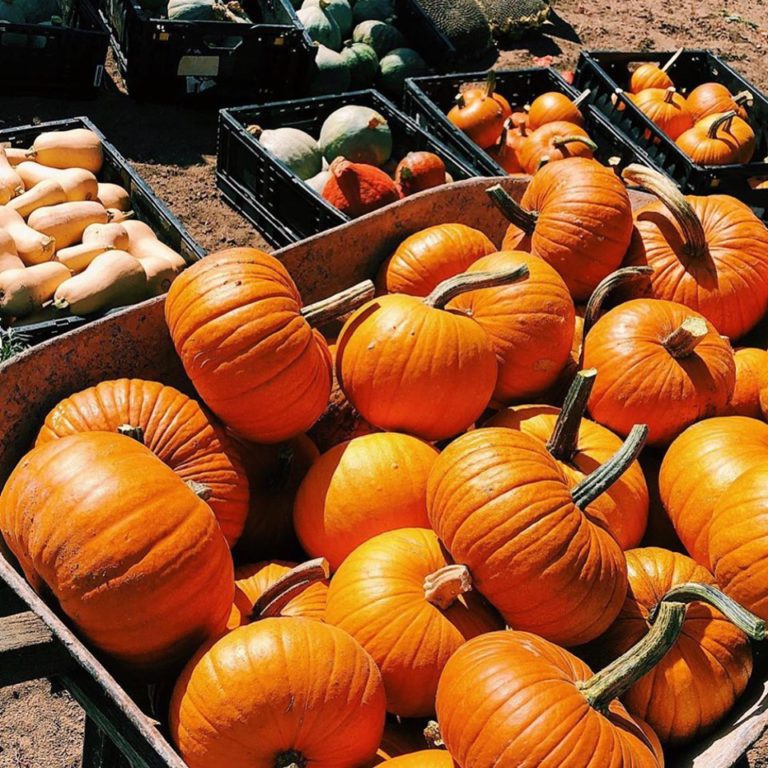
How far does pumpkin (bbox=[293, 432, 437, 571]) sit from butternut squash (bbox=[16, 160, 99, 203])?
8.14 feet

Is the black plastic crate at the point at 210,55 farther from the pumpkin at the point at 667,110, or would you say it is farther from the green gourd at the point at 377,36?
the pumpkin at the point at 667,110

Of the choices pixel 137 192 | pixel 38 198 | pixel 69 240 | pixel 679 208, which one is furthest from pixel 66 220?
pixel 679 208

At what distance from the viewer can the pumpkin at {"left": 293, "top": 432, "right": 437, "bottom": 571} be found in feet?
7.41

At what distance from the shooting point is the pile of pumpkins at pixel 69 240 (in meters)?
3.63

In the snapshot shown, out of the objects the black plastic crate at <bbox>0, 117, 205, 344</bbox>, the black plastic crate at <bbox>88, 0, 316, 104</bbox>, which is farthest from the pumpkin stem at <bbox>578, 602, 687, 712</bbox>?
the black plastic crate at <bbox>88, 0, 316, 104</bbox>

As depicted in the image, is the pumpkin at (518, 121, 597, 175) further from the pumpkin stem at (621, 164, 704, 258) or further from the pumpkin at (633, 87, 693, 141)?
the pumpkin stem at (621, 164, 704, 258)

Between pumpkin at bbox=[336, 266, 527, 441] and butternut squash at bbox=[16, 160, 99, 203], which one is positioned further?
butternut squash at bbox=[16, 160, 99, 203]

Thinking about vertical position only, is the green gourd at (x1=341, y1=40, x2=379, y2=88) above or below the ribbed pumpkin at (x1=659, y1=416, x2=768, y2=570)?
below

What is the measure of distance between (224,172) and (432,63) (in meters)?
2.92

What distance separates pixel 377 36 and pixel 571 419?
5771mm

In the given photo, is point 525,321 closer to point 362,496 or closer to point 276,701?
point 362,496

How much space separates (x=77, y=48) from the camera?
18.6ft

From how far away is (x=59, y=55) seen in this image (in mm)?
5707

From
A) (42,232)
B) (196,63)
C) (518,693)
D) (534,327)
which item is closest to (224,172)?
(196,63)
